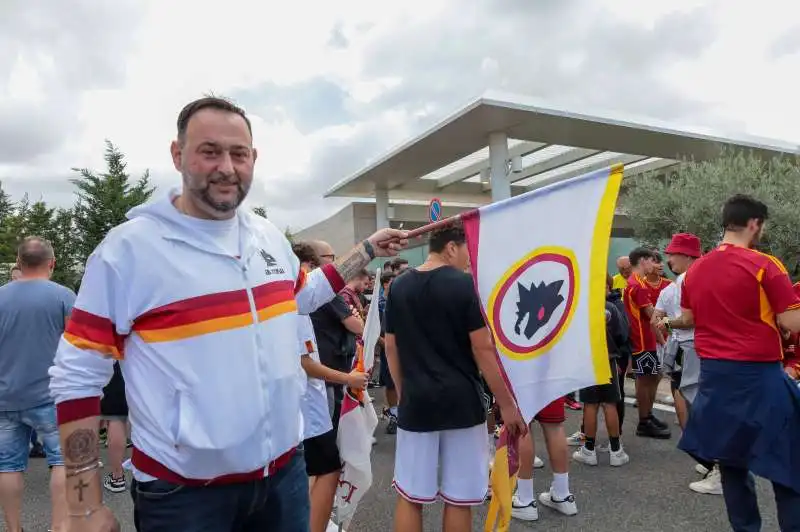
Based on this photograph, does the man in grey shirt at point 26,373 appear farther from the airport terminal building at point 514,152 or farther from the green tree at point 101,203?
the green tree at point 101,203

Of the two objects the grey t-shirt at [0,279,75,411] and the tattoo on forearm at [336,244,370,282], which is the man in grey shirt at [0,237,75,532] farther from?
the tattoo on forearm at [336,244,370,282]

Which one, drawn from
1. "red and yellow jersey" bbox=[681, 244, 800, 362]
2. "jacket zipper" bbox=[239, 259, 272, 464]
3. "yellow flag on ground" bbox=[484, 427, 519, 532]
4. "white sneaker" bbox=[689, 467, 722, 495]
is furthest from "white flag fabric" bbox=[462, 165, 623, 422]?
"white sneaker" bbox=[689, 467, 722, 495]

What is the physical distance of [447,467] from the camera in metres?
3.05

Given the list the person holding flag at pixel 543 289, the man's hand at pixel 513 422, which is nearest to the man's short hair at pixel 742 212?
the person holding flag at pixel 543 289

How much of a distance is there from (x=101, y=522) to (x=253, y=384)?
21.3 inches

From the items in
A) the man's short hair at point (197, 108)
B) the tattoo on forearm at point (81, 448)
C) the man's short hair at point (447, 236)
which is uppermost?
the man's short hair at point (197, 108)

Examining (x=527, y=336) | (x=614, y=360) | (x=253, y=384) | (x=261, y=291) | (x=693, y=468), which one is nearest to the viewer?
(x=253, y=384)

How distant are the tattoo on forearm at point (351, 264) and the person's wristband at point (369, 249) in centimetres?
3

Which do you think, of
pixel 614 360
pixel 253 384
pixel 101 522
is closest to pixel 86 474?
pixel 101 522

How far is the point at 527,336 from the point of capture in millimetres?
2582

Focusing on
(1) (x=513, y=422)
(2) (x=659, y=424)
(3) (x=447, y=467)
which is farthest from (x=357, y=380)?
(2) (x=659, y=424)

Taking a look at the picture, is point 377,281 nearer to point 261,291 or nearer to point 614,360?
point 261,291

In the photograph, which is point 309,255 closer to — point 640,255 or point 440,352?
point 440,352

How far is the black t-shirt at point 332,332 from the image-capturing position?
3521 mm
